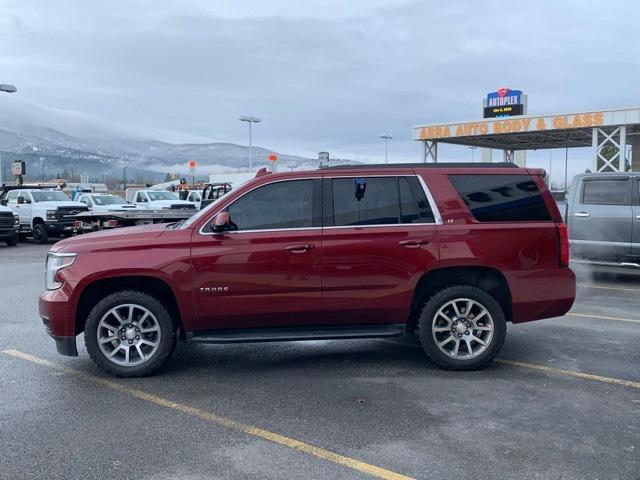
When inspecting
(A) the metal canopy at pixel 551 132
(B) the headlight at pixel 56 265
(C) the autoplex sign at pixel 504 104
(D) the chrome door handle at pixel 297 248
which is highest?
(C) the autoplex sign at pixel 504 104

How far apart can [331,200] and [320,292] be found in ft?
2.86

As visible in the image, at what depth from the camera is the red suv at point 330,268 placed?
18.1 feet

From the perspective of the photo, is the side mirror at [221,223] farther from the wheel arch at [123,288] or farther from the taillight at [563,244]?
the taillight at [563,244]

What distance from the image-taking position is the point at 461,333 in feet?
18.9

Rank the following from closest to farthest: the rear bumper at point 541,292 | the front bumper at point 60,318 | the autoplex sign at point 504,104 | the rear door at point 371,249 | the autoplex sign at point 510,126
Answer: the front bumper at point 60,318, the rear door at point 371,249, the rear bumper at point 541,292, the autoplex sign at point 510,126, the autoplex sign at point 504,104

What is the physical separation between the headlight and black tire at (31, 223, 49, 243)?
58.7 feet

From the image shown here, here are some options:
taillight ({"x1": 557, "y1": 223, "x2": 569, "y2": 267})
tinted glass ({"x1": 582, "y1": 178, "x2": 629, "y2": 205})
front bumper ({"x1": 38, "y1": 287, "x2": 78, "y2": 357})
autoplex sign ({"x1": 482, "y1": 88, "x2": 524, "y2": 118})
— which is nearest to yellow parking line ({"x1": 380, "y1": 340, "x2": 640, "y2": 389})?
taillight ({"x1": 557, "y1": 223, "x2": 569, "y2": 267})

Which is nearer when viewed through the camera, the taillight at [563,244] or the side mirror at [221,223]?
the side mirror at [221,223]

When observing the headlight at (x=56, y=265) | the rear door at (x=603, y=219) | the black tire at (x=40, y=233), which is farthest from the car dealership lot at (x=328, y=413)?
the black tire at (x=40, y=233)

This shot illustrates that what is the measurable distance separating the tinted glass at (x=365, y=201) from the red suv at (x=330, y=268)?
0.01 metres

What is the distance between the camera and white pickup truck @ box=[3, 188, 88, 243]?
71.4 feet

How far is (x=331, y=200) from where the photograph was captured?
579cm

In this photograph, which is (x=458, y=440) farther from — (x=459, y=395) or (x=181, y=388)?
(x=181, y=388)

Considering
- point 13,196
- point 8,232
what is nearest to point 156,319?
point 8,232
